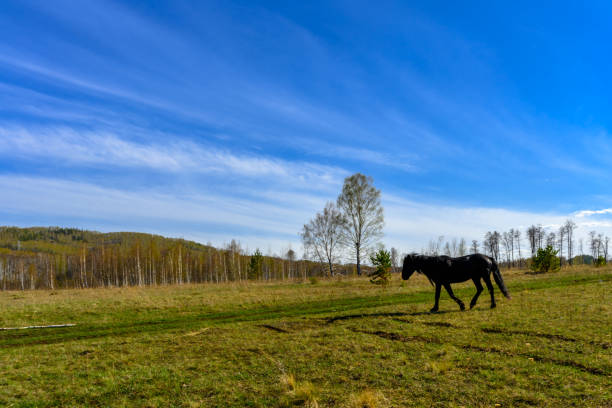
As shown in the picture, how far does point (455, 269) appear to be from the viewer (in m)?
14.4

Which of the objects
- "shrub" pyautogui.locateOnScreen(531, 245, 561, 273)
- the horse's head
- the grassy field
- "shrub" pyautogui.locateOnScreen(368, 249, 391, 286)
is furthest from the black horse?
"shrub" pyautogui.locateOnScreen(531, 245, 561, 273)

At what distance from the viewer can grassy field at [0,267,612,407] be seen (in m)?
6.00

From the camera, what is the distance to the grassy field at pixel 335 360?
6004mm

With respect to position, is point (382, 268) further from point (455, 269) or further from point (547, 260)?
point (547, 260)

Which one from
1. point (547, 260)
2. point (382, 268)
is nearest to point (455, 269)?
point (382, 268)

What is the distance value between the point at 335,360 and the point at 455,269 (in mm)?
8335

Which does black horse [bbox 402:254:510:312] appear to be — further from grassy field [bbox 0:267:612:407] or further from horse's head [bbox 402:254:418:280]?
grassy field [bbox 0:267:612:407]

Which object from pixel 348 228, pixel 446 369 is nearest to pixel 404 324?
pixel 446 369

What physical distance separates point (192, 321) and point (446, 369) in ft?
40.3

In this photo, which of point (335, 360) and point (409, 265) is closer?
point (335, 360)

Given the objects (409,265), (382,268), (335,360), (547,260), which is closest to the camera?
(335,360)

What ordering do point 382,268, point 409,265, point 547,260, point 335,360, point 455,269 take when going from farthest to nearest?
point 547,260
point 382,268
point 409,265
point 455,269
point 335,360

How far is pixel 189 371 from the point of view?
26.2 feet

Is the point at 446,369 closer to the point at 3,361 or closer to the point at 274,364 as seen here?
the point at 274,364
